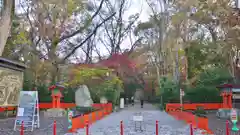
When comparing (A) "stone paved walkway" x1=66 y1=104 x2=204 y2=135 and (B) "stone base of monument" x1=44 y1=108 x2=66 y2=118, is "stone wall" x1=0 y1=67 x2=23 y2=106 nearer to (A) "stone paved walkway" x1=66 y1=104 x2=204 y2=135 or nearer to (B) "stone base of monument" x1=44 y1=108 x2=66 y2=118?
(B) "stone base of monument" x1=44 y1=108 x2=66 y2=118

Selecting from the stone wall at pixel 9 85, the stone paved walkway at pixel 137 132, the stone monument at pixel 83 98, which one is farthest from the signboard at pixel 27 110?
the stone monument at pixel 83 98

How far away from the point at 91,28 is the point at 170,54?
11.5 m

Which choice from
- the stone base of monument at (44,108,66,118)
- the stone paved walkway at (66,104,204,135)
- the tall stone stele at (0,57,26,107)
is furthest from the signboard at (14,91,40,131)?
the stone base of monument at (44,108,66,118)

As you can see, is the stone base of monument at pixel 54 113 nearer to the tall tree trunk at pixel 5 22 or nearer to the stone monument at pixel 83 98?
the stone monument at pixel 83 98

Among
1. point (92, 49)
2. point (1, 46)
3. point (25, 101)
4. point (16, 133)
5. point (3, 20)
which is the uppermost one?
point (92, 49)

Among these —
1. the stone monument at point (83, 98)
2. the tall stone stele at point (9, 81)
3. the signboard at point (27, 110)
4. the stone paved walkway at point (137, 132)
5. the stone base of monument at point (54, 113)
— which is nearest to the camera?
the stone paved walkway at point (137, 132)

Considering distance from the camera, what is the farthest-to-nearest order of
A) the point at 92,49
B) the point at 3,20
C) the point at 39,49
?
the point at 92,49 < the point at 39,49 < the point at 3,20

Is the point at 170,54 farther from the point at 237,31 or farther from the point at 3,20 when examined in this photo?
the point at 3,20

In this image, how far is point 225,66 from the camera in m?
39.8

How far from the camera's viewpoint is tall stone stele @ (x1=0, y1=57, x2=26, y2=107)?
78.2 ft

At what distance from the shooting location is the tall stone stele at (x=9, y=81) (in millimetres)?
23828

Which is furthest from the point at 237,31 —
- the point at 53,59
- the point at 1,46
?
the point at 53,59

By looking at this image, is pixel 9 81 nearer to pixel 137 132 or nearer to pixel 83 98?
pixel 83 98

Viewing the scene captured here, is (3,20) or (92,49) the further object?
(92,49)
